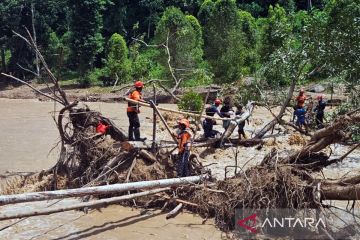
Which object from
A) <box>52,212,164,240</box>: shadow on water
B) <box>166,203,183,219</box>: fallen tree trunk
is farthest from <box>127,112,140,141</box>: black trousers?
<box>166,203,183,219</box>: fallen tree trunk

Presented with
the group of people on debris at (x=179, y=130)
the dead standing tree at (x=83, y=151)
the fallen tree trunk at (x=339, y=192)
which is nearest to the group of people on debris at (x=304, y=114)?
the group of people on debris at (x=179, y=130)

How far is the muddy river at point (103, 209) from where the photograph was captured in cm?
877

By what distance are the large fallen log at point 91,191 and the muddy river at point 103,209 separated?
0.72 m

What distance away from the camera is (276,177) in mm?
8359

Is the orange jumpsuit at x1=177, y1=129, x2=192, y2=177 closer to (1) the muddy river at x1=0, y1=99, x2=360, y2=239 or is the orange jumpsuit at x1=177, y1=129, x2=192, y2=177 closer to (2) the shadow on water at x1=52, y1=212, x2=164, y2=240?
(1) the muddy river at x1=0, y1=99, x2=360, y2=239

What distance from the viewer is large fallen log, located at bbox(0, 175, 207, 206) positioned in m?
7.21

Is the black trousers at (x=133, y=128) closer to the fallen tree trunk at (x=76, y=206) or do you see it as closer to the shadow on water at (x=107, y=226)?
the fallen tree trunk at (x=76, y=206)

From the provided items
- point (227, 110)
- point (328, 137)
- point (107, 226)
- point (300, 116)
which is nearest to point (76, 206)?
point (107, 226)

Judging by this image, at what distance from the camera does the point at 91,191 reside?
8.04 meters

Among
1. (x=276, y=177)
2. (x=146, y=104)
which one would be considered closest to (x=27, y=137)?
(x=146, y=104)

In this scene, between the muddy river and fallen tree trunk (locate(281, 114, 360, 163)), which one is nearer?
fallen tree trunk (locate(281, 114, 360, 163))

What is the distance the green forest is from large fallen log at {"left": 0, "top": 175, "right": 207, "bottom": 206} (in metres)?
7.09

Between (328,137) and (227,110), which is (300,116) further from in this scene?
(328,137)

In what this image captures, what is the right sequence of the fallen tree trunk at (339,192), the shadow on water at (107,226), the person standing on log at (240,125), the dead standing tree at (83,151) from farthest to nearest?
the person standing on log at (240,125), the dead standing tree at (83,151), the shadow on water at (107,226), the fallen tree trunk at (339,192)
